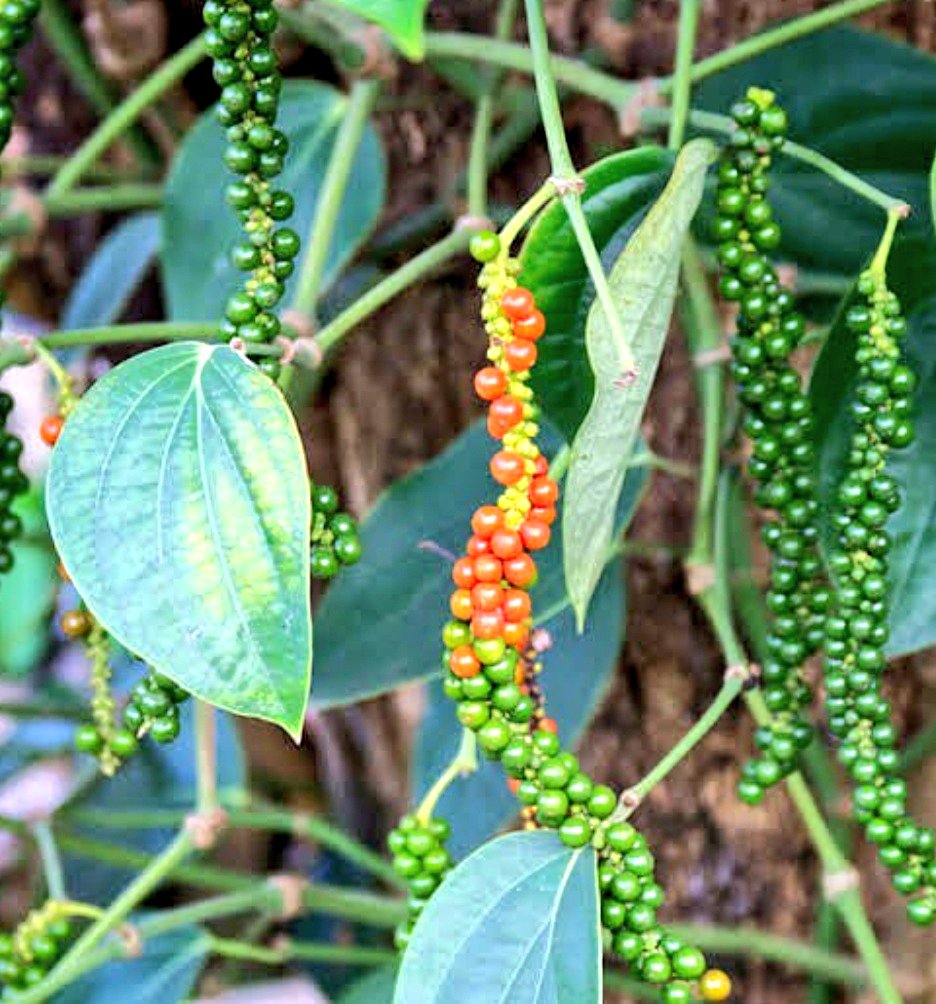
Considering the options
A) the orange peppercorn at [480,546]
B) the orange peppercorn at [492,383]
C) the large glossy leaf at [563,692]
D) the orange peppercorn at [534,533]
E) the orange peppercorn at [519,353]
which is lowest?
the large glossy leaf at [563,692]

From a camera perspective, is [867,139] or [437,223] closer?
[867,139]

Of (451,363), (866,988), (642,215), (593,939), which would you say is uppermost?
(642,215)

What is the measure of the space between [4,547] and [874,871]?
Result: 51 centimetres

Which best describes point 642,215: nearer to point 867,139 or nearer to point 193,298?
point 867,139

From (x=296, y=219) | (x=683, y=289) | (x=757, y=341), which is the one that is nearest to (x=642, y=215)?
(x=757, y=341)

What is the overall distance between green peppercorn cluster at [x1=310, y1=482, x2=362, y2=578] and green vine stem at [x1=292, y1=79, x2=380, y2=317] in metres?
0.13

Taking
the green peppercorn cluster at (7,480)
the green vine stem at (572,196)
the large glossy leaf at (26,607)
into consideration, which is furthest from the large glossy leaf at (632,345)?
the large glossy leaf at (26,607)

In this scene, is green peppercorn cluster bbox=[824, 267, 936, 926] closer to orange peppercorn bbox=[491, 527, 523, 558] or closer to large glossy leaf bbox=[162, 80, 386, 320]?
orange peppercorn bbox=[491, 527, 523, 558]

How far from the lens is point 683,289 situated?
2.43 ft

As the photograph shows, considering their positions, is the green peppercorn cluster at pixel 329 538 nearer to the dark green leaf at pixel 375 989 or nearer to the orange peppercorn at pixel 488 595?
the orange peppercorn at pixel 488 595

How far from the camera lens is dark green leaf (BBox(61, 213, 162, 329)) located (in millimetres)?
1021

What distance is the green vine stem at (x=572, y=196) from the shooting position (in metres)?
0.46

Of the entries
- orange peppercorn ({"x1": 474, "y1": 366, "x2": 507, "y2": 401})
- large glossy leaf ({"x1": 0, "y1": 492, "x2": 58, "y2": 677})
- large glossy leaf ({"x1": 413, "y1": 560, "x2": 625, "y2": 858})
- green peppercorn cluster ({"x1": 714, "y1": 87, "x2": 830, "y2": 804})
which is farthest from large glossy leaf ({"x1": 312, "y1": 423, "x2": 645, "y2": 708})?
large glossy leaf ({"x1": 0, "y1": 492, "x2": 58, "y2": 677})

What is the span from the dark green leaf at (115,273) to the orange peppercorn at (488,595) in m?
0.58
